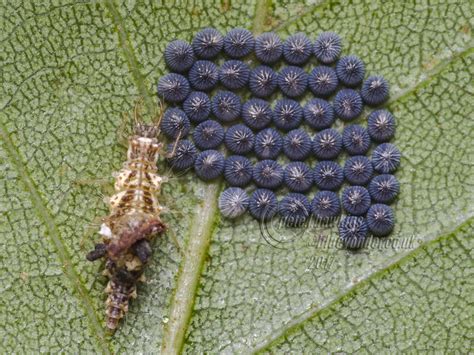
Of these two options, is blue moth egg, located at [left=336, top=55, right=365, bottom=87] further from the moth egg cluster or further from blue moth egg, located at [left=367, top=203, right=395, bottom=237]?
blue moth egg, located at [left=367, top=203, right=395, bottom=237]

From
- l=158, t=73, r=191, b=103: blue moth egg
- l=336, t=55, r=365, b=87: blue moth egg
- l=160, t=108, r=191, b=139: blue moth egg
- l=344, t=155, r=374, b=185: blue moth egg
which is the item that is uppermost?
l=336, t=55, r=365, b=87: blue moth egg

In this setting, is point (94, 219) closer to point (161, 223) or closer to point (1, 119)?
point (161, 223)

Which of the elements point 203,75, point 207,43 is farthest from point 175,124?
point 207,43

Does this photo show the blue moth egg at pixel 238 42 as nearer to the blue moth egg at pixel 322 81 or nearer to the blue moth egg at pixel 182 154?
the blue moth egg at pixel 322 81

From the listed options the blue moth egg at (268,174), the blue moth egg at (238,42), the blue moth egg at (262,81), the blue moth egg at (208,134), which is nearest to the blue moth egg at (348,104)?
the blue moth egg at (262,81)

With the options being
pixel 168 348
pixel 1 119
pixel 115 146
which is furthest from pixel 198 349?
pixel 1 119

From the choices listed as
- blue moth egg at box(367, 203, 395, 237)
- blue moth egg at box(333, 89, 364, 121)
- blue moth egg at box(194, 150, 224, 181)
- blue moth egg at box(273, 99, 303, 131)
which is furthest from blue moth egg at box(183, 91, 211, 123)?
blue moth egg at box(367, 203, 395, 237)
